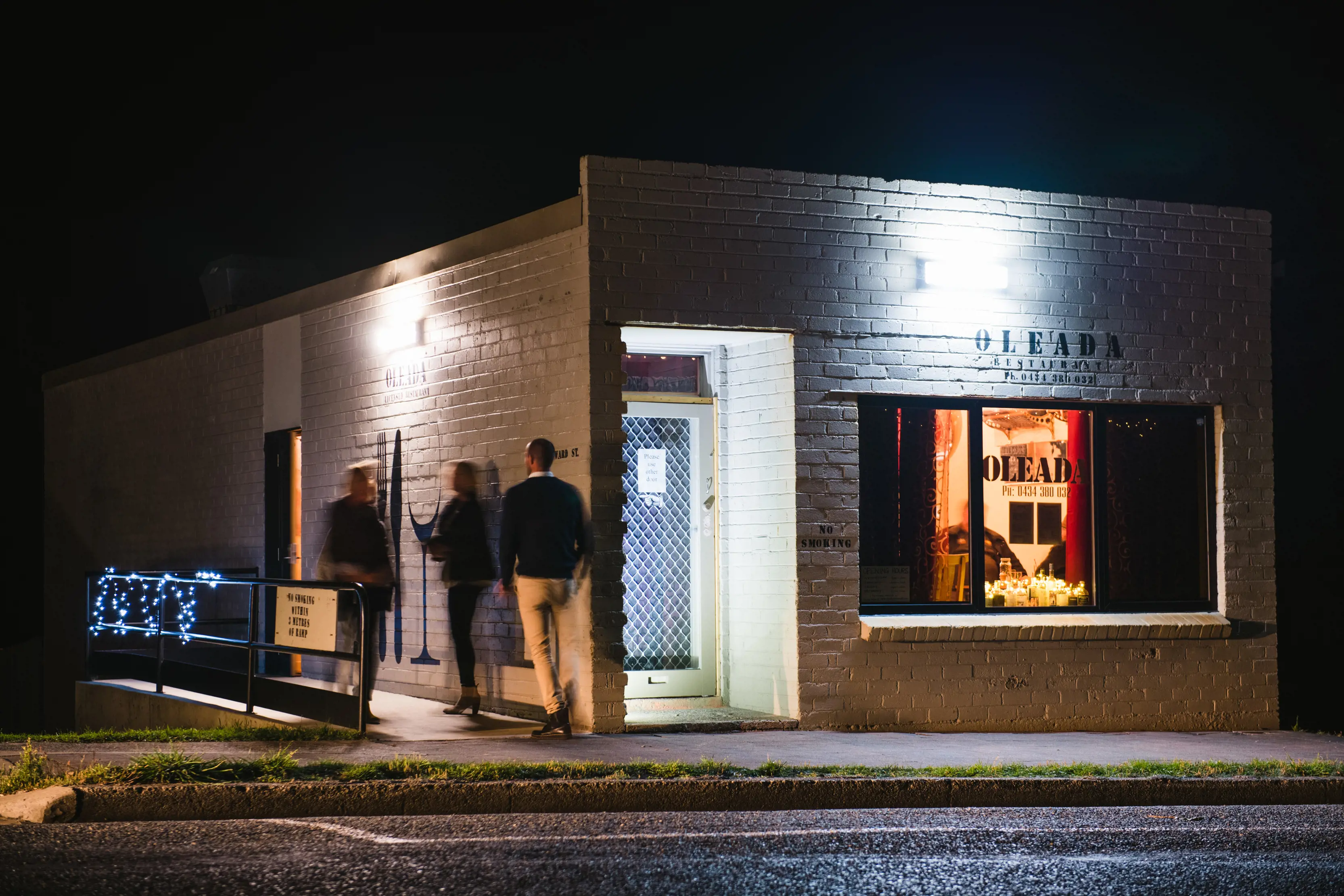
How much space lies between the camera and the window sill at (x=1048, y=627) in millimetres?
10664

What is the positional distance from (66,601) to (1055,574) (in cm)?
1446

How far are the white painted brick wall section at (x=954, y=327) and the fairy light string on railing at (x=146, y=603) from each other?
4766 millimetres

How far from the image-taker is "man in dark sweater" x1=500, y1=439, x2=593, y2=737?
9.58 meters

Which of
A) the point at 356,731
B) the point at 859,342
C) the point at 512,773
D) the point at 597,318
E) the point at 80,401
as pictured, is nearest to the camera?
the point at 512,773

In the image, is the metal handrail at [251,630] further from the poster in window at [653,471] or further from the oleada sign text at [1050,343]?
the oleada sign text at [1050,343]

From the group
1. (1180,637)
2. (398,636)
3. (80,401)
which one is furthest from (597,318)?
(80,401)

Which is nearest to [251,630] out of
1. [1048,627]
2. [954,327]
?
[954,327]

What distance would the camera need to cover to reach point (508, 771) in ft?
25.2

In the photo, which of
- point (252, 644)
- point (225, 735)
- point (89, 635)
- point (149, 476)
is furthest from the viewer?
point (149, 476)

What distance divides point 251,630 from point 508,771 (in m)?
3.60

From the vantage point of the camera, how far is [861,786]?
783 cm

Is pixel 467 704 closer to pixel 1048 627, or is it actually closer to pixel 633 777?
pixel 633 777

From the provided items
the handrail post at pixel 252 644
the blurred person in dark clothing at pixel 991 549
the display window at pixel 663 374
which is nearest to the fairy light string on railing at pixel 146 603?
the handrail post at pixel 252 644

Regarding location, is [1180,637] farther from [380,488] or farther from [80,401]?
[80,401]
